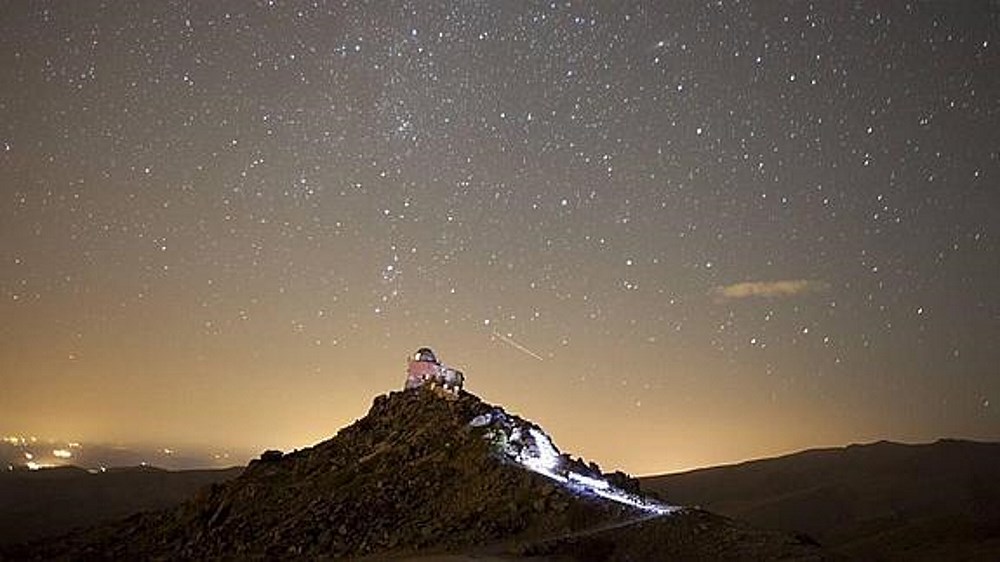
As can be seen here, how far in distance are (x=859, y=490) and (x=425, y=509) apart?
137 ft

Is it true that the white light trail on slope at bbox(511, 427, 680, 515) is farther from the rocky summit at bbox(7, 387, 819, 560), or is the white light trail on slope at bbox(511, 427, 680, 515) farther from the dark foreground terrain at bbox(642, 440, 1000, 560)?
the dark foreground terrain at bbox(642, 440, 1000, 560)

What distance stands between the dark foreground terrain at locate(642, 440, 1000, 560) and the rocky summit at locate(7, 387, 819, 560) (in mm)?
9060

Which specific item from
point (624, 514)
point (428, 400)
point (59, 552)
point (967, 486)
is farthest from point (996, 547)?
point (967, 486)

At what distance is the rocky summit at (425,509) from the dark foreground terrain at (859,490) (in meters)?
9.06

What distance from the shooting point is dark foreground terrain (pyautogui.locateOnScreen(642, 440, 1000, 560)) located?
34.3 m

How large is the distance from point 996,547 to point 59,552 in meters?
29.7

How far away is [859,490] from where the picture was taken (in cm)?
5778

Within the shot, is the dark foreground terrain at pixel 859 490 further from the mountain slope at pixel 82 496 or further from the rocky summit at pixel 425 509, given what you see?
the mountain slope at pixel 82 496

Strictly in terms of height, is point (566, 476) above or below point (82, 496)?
above

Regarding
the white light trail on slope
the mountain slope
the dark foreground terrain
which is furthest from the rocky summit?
the mountain slope

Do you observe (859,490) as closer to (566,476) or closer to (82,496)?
(566,476)

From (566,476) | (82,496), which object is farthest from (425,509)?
(82,496)

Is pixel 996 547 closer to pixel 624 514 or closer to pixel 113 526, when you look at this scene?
pixel 624 514

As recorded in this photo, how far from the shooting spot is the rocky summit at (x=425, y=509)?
70.8ft
